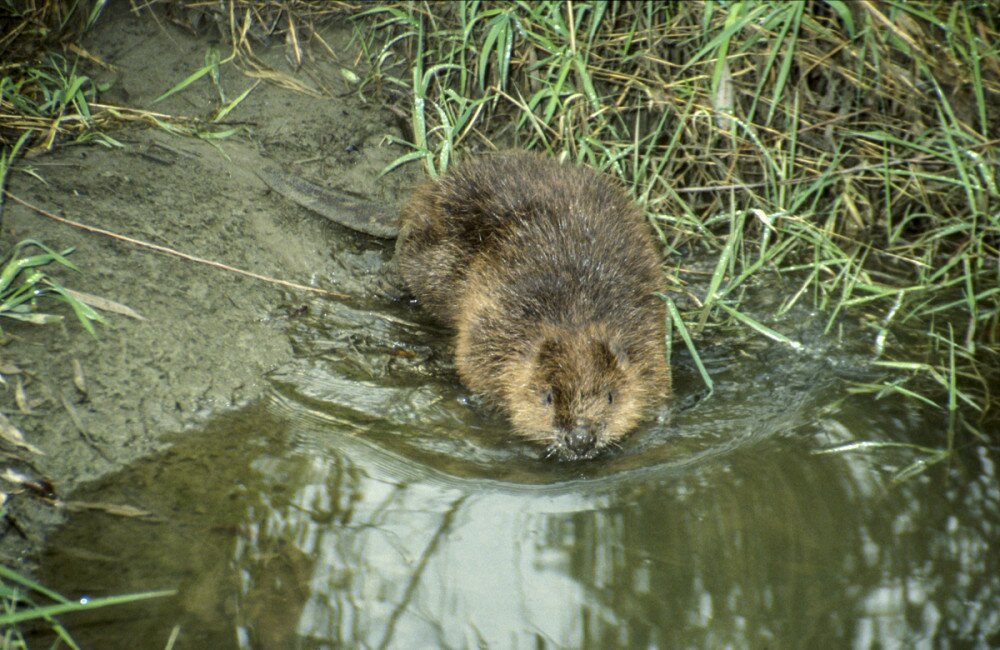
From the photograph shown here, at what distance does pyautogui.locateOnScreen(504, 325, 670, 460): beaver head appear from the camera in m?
3.25

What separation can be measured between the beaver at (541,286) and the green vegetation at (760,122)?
0.44 m

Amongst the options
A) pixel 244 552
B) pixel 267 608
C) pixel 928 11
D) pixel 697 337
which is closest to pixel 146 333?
pixel 244 552

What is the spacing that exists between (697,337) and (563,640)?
5.61 ft

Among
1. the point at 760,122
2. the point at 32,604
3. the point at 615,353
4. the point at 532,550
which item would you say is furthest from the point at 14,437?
the point at 760,122

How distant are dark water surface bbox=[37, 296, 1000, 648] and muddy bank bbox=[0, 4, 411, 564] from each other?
0.16m

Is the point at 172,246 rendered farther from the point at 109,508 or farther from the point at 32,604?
the point at 32,604

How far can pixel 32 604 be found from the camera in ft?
7.84

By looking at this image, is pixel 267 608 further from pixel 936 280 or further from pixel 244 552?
pixel 936 280

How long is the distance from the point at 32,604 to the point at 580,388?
5.79 ft

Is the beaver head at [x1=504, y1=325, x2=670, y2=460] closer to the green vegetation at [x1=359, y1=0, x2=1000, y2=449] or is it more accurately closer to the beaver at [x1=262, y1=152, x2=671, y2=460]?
the beaver at [x1=262, y1=152, x2=671, y2=460]

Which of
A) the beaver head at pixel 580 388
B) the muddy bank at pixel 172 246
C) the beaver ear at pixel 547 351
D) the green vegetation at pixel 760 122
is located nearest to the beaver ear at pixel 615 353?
the beaver head at pixel 580 388

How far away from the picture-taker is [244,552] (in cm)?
261

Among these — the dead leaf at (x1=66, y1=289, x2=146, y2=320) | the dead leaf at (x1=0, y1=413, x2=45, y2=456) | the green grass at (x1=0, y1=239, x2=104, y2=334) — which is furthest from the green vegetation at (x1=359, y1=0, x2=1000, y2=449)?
the dead leaf at (x1=0, y1=413, x2=45, y2=456)

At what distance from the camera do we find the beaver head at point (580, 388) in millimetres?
3250
